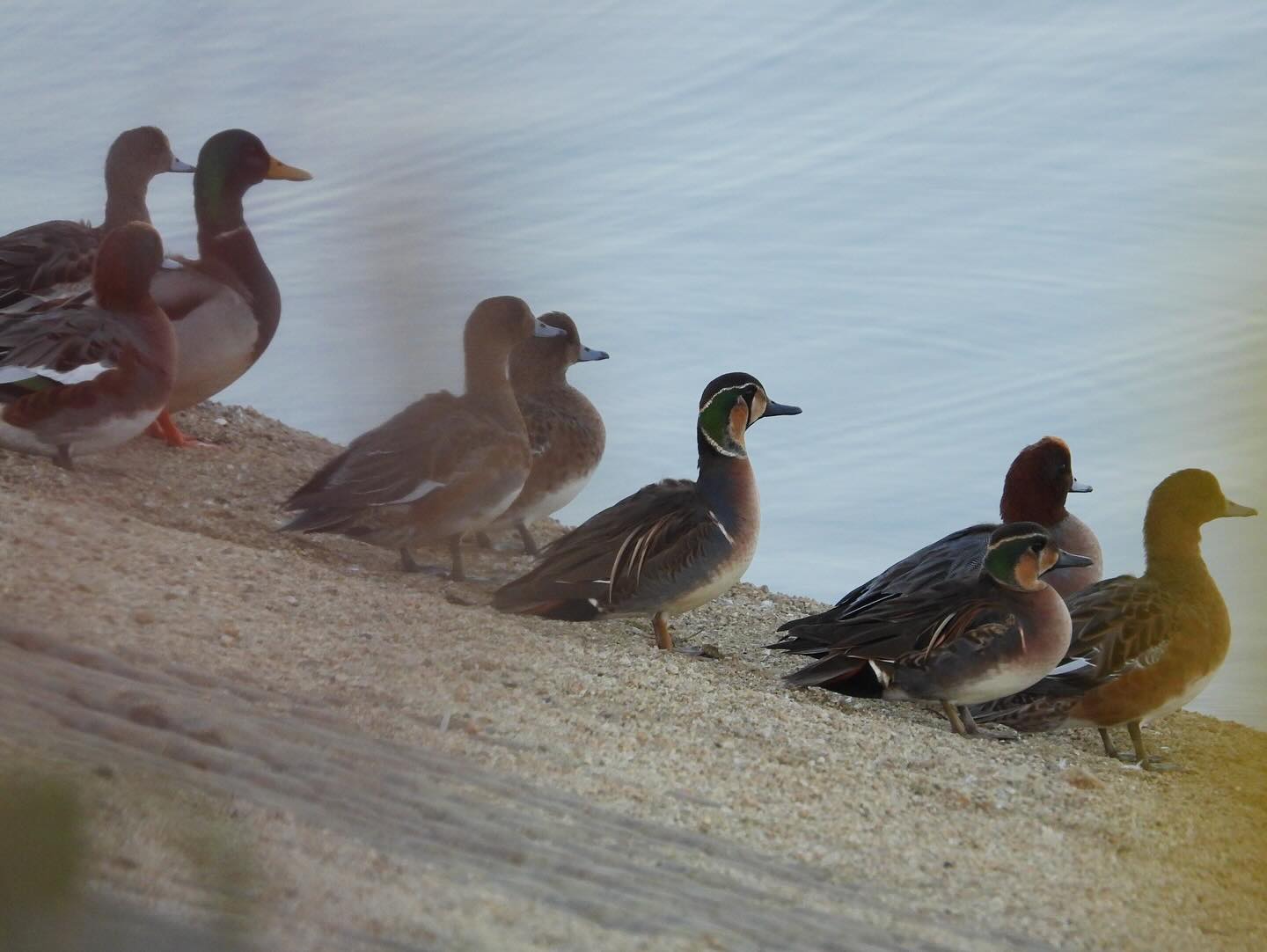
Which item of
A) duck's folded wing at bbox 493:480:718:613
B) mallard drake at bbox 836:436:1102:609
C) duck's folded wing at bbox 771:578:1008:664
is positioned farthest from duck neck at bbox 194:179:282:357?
mallard drake at bbox 836:436:1102:609

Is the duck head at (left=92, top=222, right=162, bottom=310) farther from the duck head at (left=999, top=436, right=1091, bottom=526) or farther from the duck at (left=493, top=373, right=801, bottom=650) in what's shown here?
the duck head at (left=999, top=436, right=1091, bottom=526)

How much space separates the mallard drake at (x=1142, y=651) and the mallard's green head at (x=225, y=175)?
10.7ft

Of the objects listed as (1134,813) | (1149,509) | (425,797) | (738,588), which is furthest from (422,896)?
(738,588)

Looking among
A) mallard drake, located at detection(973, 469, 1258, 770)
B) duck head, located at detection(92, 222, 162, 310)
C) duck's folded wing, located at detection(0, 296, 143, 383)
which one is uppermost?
duck head, located at detection(92, 222, 162, 310)

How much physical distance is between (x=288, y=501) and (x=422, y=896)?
14.5ft

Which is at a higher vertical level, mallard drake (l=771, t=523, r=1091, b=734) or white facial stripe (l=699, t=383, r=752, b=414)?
white facial stripe (l=699, t=383, r=752, b=414)

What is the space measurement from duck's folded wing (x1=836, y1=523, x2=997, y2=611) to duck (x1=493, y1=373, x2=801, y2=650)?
0.43m

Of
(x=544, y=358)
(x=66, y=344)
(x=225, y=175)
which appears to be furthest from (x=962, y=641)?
(x=225, y=175)

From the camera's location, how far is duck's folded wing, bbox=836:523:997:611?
519cm

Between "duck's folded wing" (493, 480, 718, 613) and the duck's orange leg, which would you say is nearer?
"duck's folded wing" (493, 480, 718, 613)

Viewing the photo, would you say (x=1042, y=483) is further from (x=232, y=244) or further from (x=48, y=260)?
(x=48, y=260)

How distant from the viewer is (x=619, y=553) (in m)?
4.87

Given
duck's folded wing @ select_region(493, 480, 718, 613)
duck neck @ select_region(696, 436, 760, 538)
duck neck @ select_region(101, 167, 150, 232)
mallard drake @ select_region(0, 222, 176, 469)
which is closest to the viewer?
duck's folded wing @ select_region(493, 480, 718, 613)

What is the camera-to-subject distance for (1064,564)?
5.14 m
